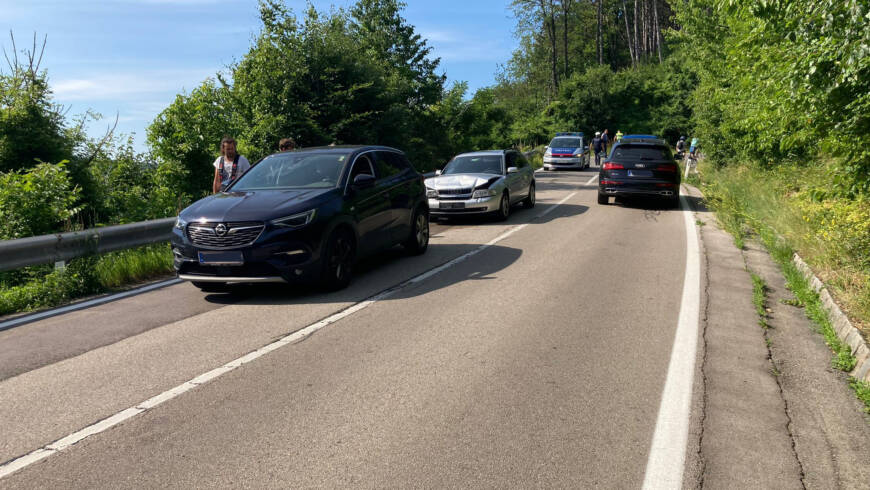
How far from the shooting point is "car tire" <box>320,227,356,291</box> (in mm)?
7871

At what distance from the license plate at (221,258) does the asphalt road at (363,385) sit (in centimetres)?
50

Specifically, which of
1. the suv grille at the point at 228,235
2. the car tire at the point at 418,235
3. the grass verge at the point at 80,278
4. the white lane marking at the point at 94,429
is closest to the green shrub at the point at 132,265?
the grass verge at the point at 80,278

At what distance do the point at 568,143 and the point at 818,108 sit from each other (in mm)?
28321

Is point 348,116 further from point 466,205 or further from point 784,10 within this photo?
point 784,10

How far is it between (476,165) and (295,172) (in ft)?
25.4

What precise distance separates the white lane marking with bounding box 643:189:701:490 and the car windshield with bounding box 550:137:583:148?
2886 centimetres

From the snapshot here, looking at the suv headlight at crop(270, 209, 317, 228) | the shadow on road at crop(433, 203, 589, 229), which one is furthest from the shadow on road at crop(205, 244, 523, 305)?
the shadow on road at crop(433, 203, 589, 229)

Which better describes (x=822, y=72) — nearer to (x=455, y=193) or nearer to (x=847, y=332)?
(x=847, y=332)

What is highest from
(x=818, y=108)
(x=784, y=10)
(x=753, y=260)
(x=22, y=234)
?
(x=784, y=10)

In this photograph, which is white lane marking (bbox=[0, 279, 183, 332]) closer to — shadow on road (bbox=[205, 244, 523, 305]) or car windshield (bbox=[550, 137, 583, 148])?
shadow on road (bbox=[205, 244, 523, 305])

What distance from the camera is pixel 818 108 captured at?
7.88 m

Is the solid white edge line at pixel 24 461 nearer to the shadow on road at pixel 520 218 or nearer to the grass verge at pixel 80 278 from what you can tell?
the grass verge at pixel 80 278

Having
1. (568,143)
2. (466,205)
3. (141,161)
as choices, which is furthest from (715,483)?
(568,143)

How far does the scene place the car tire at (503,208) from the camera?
15.4m
